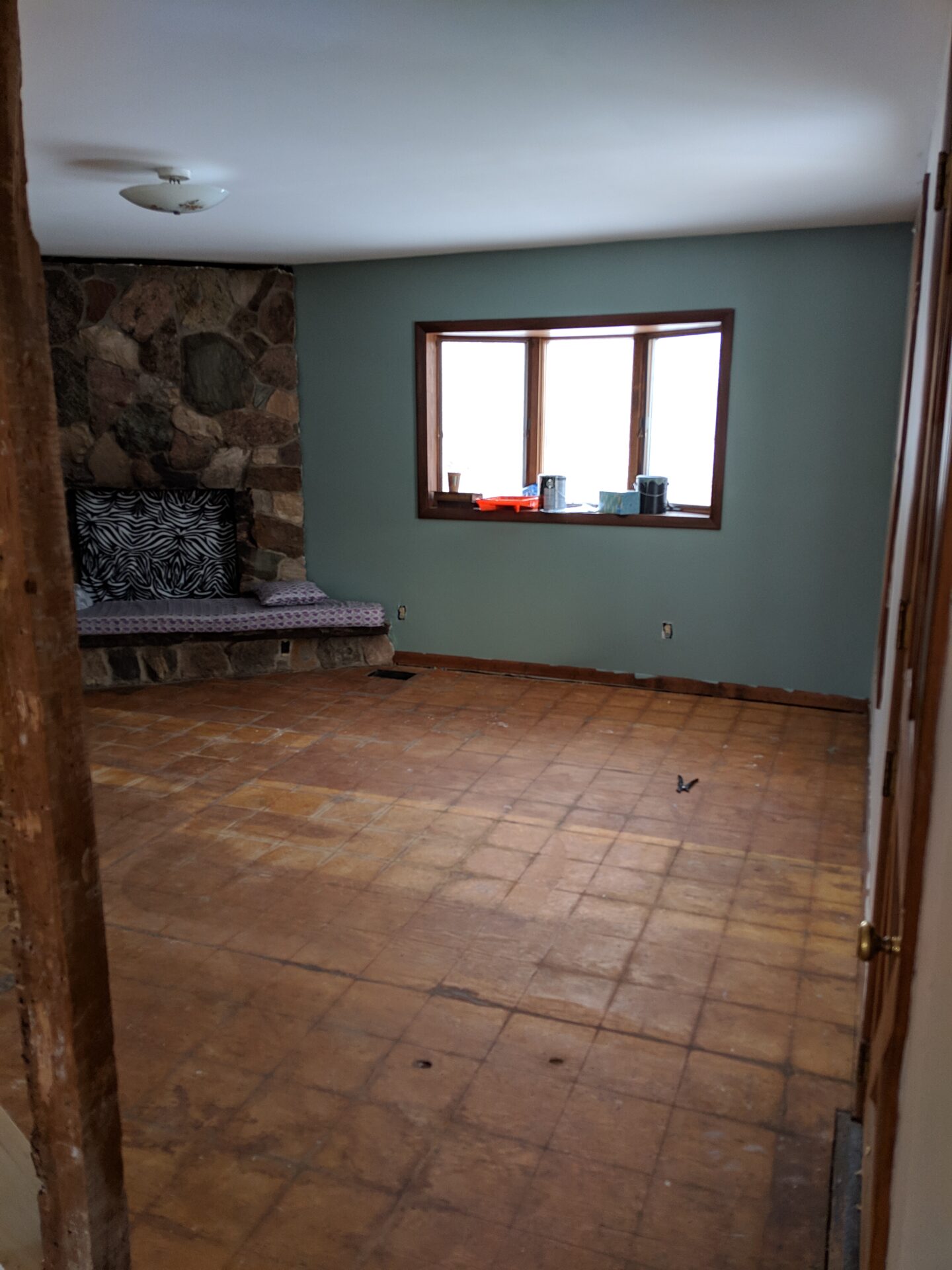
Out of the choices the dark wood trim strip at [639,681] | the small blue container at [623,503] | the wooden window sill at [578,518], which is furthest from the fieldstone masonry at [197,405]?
the small blue container at [623,503]

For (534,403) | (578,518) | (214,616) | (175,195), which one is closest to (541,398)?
(534,403)

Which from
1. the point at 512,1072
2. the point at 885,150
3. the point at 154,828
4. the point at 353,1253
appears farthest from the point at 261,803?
the point at 885,150

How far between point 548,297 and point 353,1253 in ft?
15.3

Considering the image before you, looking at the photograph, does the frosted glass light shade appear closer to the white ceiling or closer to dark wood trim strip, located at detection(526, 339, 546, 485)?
the white ceiling

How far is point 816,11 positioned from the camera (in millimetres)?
2230

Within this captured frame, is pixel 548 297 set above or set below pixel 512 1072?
above

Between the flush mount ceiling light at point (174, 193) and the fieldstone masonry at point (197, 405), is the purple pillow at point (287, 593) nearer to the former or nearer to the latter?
the fieldstone masonry at point (197, 405)

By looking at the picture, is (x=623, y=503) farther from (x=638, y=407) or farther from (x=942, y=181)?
(x=942, y=181)

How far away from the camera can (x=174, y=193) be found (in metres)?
3.73

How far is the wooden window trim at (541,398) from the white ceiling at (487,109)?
0.61 metres

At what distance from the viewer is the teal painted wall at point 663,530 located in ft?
15.7

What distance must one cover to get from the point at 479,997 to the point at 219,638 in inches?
139

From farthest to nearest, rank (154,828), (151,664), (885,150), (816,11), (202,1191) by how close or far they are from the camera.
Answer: (151,664) < (154,828) < (885,150) < (816,11) < (202,1191)

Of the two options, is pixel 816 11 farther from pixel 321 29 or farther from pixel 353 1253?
pixel 353 1253
